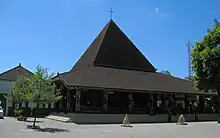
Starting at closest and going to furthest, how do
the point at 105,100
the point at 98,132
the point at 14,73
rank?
1. the point at 98,132
2. the point at 105,100
3. the point at 14,73

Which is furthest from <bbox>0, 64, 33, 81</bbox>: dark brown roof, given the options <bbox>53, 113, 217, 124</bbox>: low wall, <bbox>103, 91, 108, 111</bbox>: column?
<bbox>103, 91, 108, 111</bbox>: column

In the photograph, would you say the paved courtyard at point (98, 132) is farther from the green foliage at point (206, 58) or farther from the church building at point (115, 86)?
the green foliage at point (206, 58)

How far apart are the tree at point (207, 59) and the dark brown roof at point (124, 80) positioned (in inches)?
204

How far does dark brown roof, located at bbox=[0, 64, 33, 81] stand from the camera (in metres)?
47.5

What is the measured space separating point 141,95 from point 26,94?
20247 mm

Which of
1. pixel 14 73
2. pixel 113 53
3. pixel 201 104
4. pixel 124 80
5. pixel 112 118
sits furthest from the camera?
pixel 14 73

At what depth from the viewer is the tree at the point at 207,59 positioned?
32.2 m

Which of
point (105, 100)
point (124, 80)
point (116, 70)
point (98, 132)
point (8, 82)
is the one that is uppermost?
point (116, 70)

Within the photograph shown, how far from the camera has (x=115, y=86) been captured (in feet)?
116

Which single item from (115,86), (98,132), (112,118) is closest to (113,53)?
(115,86)

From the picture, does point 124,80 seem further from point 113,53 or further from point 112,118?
point 113,53

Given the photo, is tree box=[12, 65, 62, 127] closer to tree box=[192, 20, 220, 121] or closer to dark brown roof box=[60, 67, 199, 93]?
dark brown roof box=[60, 67, 199, 93]

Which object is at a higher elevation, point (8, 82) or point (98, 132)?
point (8, 82)

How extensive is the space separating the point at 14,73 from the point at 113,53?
1462cm
